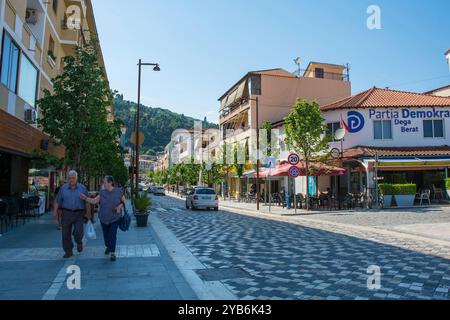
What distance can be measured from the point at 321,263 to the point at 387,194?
742 inches

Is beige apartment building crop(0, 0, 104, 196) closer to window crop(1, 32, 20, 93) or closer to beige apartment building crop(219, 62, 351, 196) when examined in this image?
window crop(1, 32, 20, 93)

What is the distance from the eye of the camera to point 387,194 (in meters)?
25.3

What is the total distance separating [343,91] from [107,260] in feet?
140

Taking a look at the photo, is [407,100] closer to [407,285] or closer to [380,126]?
[380,126]

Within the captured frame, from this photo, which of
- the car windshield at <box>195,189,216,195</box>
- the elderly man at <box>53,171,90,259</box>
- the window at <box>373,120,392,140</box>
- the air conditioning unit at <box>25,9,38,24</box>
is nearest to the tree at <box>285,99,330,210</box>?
the window at <box>373,120,392,140</box>

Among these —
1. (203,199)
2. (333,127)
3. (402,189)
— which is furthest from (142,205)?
(333,127)

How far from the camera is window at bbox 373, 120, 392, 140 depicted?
30.1m

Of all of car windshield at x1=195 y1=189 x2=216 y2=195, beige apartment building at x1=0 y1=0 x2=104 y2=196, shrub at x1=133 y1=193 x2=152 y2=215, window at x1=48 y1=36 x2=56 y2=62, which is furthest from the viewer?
car windshield at x1=195 y1=189 x2=216 y2=195

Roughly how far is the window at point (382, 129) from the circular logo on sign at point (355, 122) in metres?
1.13

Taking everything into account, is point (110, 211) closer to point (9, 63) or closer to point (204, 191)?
point (9, 63)

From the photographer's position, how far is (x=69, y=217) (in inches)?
336

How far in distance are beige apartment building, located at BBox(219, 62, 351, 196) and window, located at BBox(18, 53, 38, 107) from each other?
81.7ft
